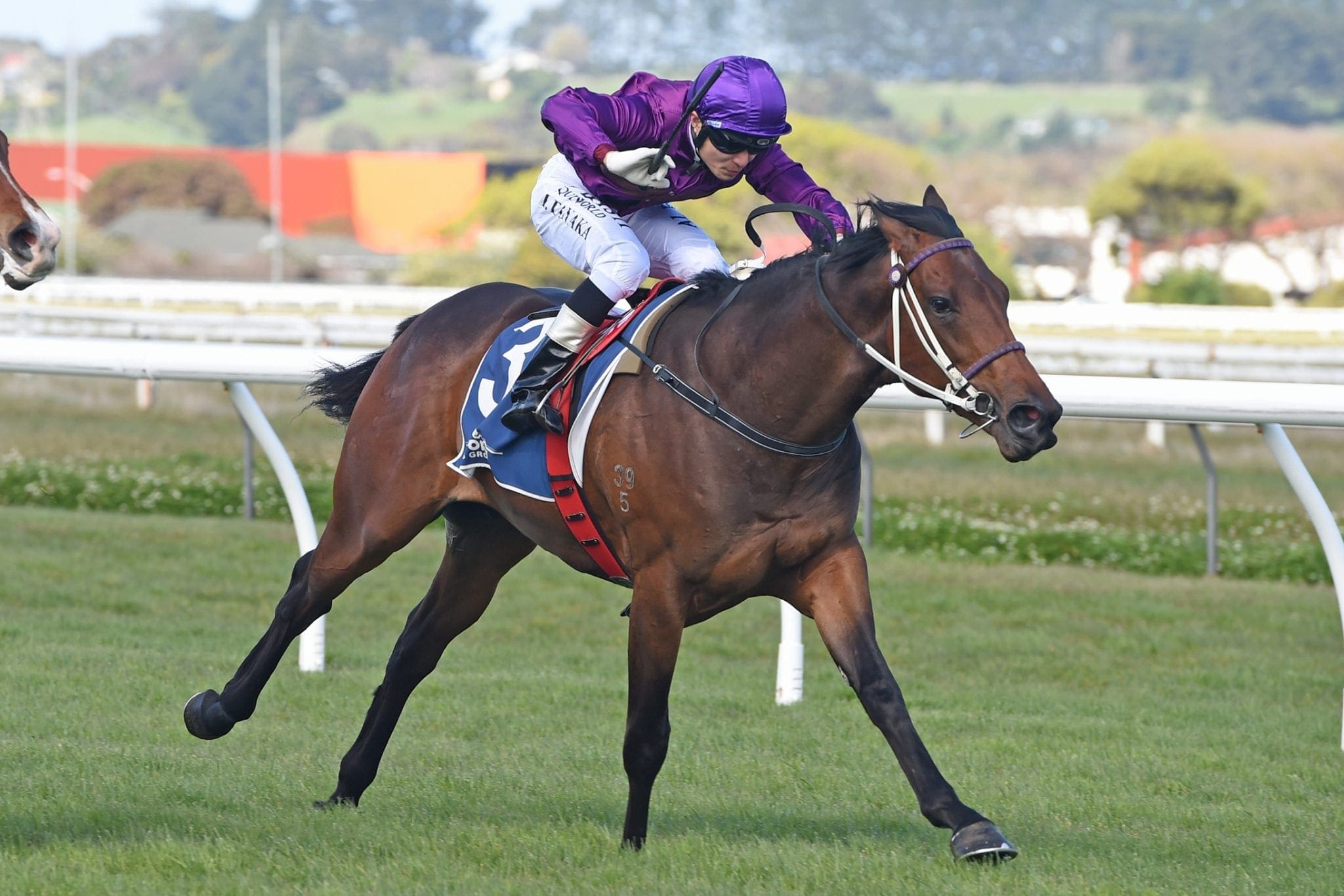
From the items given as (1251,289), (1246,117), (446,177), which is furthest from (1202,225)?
(1246,117)

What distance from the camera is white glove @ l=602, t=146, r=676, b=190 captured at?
15.3ft

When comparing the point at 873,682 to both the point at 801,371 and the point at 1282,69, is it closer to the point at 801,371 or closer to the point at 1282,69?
the point at 801,371

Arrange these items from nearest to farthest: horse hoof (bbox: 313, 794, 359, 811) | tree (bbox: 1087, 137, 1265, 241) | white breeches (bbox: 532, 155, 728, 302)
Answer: white breeches (bbox: 532, 155, 728, 302) < horse hoof (bbox: 313, 794, 359, 811) < tree (bbox: 1087, 137, 1265, 241)

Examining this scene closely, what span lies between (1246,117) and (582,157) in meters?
Answer: 190

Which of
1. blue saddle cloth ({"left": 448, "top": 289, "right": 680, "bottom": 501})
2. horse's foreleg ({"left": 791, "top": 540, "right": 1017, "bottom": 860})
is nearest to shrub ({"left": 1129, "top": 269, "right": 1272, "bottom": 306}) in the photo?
blue saddle cloth ({"left": 448, "top": 289, "right": 680, "bottom": 501})

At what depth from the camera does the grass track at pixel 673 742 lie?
4.11 m

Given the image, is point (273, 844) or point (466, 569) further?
point (466, 569)

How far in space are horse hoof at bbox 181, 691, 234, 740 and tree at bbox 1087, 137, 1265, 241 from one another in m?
66.9

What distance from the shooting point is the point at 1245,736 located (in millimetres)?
5945

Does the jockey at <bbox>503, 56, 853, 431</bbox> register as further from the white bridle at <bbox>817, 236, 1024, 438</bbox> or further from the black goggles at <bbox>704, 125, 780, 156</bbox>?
the white bridle at <bbox>817, 236, 1024, 438</bbox>

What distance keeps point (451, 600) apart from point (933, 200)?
190cm

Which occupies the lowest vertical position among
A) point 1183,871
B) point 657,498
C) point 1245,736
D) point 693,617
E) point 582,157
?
point 1245,736

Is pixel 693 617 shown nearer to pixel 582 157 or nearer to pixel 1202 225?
pixel 582 157

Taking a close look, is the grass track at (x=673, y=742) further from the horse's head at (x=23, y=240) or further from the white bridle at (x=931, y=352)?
the horse's head at (x=23, y=240)
